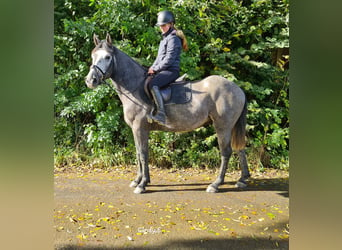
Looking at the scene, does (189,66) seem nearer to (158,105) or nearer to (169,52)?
(169,52)

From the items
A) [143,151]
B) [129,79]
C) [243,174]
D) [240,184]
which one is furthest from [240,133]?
[129,79]

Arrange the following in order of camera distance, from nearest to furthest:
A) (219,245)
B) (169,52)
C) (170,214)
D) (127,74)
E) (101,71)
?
(219,245), (170,214), (101,71), (169,52), (127,74)

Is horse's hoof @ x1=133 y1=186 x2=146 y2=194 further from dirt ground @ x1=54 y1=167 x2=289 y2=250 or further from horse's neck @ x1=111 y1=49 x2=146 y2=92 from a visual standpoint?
horse's neck @ x1=111 y1=49 x2=146 y2=92

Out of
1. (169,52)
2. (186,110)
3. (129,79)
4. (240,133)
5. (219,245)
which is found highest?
(169,52)

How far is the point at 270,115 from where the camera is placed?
200 inches

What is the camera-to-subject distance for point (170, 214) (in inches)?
132

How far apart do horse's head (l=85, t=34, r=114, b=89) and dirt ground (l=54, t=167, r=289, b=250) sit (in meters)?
1.47

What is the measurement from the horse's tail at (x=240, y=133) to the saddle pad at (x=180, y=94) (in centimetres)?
80

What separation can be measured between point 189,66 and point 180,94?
45.8 inches

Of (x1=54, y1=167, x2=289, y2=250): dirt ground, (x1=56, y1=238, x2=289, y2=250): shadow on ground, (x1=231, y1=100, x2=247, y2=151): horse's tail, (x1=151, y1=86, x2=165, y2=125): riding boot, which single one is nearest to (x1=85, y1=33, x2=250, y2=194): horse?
(x1=231, y1=100, x2=247, y2=151): horse's tail
